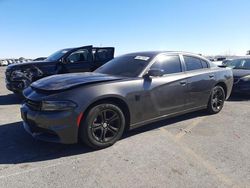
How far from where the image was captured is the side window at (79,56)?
367 inches

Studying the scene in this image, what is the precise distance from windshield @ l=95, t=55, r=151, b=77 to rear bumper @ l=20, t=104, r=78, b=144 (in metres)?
1.55

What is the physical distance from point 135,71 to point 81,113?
1.51m

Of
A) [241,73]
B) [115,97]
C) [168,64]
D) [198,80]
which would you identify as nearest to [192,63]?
[198,80]

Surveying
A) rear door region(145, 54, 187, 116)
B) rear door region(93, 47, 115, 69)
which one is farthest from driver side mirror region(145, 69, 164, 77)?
rear door region(93, 47, 115, 69)

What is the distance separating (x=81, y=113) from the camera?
13.1ft

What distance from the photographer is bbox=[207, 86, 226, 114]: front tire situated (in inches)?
251

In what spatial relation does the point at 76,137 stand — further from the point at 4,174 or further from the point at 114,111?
the point at 4,174

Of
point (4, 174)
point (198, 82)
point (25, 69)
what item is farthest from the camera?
point (25, 69)

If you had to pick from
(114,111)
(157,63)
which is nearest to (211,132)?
(157,63)

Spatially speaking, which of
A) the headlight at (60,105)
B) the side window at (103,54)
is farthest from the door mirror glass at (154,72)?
the side window at (103,54)

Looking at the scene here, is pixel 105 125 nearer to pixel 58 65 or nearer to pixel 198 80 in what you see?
pixel 198 80

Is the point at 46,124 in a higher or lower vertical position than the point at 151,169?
higher

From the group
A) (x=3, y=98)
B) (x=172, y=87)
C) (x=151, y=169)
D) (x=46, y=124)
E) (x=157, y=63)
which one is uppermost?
(x=157, y=63)

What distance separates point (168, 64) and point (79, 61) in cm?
478
